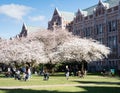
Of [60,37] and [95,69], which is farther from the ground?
[60,37]

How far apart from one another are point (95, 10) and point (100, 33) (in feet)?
19.3

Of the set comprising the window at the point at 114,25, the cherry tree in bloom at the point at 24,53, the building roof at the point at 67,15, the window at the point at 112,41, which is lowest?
the cherry tree in bloom at the point at 24,53

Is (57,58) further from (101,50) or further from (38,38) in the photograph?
(38,38)

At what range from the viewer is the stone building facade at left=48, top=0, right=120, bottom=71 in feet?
225

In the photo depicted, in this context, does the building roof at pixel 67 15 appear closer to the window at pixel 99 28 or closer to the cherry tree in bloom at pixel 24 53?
the window at pixel 99 28

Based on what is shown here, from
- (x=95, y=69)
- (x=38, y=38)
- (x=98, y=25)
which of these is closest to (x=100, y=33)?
(x=98, y=25)

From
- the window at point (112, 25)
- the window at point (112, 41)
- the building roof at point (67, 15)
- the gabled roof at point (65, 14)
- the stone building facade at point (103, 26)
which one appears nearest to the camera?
the stone building facade at point (103, 26)

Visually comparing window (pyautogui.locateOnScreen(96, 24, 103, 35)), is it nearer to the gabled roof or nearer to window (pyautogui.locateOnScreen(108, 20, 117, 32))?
window (pyautogui.locateOnScreen(108, 20, 117, 32))

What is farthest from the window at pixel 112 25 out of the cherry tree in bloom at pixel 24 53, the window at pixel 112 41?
the cherry tree in bloom at pixel 24 53

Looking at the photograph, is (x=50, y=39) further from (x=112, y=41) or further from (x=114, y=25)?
(x=114, y=25)

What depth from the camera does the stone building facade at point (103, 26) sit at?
6850cm

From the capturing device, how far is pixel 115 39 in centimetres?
6894

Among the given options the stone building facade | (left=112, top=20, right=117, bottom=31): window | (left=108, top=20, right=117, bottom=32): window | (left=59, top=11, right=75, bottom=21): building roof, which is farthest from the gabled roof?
(left=112, top=20, right=117, bottom=31): window

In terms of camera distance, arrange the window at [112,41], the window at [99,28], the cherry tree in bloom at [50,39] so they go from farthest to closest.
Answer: the window at [99,28] < the window at [112,41] < the cherry tree in bloom at [50,39]
